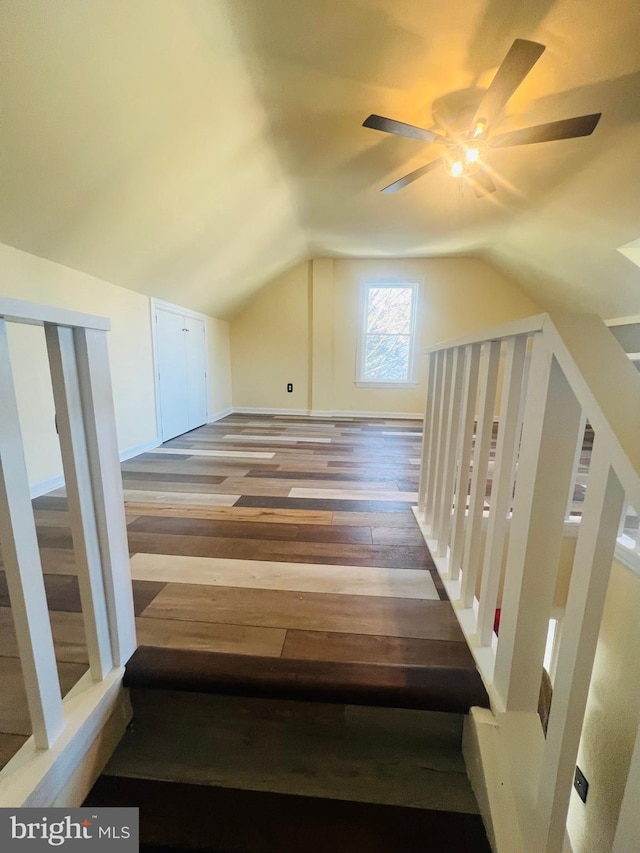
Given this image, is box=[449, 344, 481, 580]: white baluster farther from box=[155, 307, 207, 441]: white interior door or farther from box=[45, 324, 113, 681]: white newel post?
Answer: box=[155, 307, 207, 441]: white interior door

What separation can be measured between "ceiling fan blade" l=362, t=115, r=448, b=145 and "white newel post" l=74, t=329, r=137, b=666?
5.62 feet

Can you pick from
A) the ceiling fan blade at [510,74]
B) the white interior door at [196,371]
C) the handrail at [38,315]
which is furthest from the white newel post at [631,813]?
the white interior door at [196,371]

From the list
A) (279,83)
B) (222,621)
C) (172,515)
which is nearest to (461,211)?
(279,83)

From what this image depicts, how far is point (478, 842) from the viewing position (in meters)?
0.74

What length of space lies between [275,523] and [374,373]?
3765mm

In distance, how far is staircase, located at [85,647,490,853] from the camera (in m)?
0.76

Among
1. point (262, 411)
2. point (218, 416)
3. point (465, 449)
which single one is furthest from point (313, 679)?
point (262, 411)

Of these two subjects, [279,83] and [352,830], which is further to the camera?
[279,83]

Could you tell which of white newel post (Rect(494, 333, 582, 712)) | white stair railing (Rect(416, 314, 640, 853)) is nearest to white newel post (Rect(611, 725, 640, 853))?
white stair railing (Rect(416, 314, 640, 853))

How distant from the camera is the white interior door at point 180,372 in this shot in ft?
11.4

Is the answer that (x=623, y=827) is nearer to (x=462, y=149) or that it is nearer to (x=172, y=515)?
(x=172, y=515)

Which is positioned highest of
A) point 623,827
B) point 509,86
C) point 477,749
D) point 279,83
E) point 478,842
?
point 279,83

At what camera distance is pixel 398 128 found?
182 cm

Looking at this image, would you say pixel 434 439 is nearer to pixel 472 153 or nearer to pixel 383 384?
pixel 472 153
